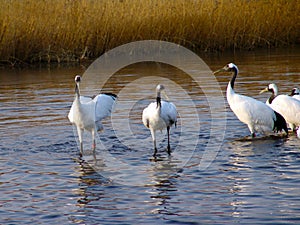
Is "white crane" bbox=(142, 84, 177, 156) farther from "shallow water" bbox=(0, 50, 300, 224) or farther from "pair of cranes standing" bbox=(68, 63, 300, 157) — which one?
"shallow water" bbox=(0, 50, 300, 224)

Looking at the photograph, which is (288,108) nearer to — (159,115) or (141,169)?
(159,115)

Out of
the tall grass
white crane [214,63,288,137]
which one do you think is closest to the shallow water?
white crane [214,63,288,137]

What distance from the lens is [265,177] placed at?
22.2 ft

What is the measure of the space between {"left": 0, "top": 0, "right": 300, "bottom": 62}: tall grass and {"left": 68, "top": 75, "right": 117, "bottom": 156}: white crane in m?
7.46

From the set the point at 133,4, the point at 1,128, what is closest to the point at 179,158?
the point at 1,128

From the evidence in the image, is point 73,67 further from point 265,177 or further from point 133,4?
point 265,177

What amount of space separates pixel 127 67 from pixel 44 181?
32.9 feet

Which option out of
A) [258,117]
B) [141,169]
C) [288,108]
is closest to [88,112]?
[141,169]

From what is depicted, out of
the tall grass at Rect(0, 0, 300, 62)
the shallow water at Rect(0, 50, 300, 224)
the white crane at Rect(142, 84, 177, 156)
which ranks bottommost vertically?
the shallow water at Rect(0, 50, 300, 224)

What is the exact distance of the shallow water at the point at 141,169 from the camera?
584 cm

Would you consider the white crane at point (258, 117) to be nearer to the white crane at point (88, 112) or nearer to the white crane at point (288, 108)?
the white crane at point (288, 108)

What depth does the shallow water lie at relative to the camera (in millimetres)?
5840

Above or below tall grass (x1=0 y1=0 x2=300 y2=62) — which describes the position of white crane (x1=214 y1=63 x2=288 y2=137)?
below

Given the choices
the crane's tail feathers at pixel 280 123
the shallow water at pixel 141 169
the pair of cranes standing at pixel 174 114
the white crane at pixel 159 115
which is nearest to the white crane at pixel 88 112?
the pair of cranes standing at pixel 174 114
